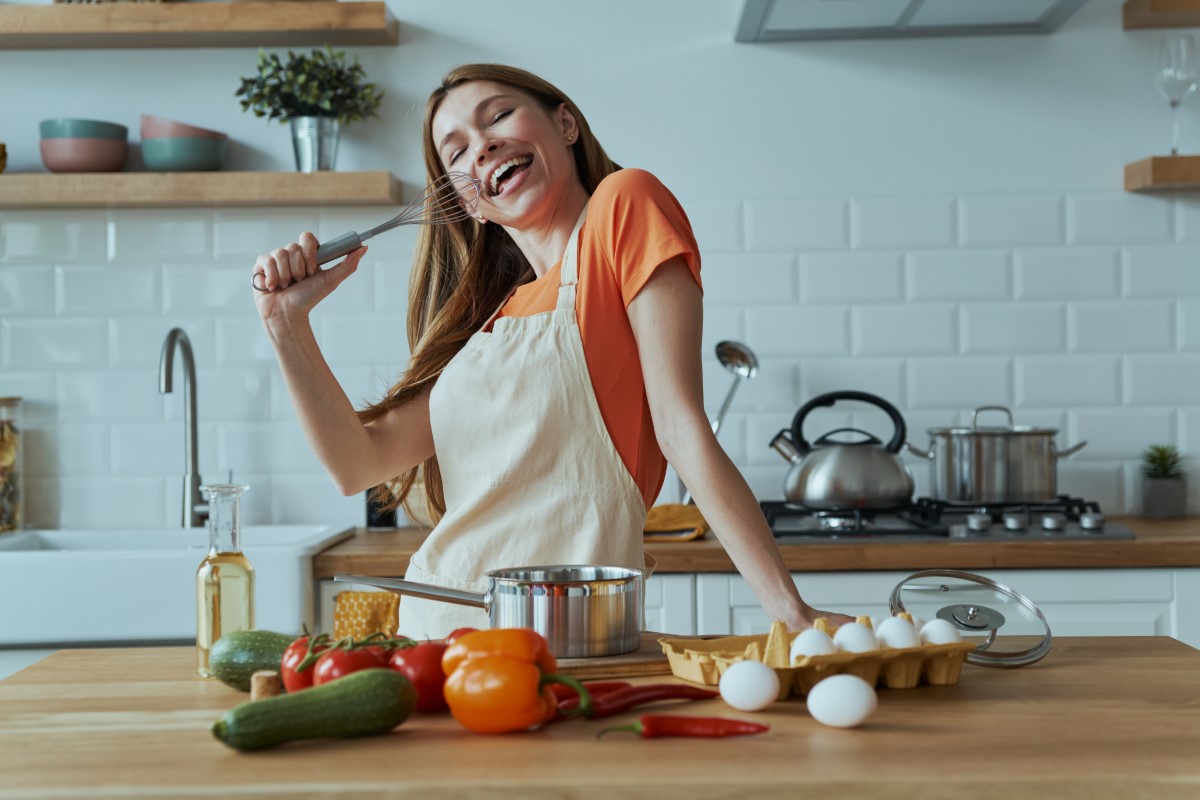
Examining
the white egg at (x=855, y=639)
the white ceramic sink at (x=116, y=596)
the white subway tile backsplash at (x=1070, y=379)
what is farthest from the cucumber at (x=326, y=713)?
the white subway tile backsplash at (x=1070, y=379)

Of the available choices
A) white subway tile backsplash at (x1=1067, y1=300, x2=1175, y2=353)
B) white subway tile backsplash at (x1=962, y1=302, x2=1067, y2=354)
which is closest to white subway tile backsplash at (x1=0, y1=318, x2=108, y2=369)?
white subway tile backsplash at (x1=962, y1=302, x2=1067, y2=354)

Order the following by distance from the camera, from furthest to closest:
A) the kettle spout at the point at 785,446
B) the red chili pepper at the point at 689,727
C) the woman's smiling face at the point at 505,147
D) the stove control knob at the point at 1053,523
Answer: the kettle spout at the point at 785,446 → the stove control knob at the point at 1053,523 → the woman's smiling face at the point at 505,147 → the red chili pepper at the point at 689,727

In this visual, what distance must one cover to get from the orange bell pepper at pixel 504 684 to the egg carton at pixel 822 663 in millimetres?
154

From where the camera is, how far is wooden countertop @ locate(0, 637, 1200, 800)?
2.73ft

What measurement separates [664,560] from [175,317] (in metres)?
1.33

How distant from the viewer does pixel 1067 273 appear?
112 inches

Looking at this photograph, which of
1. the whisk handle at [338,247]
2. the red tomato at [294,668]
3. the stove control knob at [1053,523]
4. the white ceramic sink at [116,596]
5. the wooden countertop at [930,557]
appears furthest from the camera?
the stove control knob at [1053,523]

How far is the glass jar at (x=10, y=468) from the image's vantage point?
279 centimetres

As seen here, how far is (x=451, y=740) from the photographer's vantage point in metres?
0.96

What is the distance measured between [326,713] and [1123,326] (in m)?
→ 2.38

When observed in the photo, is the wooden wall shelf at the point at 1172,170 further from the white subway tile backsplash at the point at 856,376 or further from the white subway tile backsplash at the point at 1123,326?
the white subway tile backsplash at the point at 856,376

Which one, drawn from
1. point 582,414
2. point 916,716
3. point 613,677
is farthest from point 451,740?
point 582,414

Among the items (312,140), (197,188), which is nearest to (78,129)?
(197,188)

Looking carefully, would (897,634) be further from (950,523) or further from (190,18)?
(190,18)
